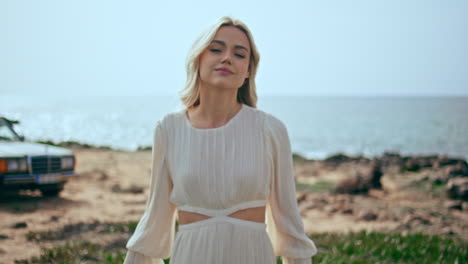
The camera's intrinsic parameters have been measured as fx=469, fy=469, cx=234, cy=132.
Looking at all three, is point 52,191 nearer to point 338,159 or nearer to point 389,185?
point 389,185

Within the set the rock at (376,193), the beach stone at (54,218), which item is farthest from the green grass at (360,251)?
the rock at (376,193)

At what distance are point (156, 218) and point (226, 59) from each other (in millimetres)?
989

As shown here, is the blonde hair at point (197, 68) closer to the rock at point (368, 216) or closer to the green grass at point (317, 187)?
the rock at point (368, 216)

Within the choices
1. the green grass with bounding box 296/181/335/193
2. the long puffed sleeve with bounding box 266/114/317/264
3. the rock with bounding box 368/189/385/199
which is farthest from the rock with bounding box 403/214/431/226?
the long puffed sleeve with bounding box 266/114/317/264

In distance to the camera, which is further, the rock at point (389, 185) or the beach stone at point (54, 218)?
the rock at point (389, 185)

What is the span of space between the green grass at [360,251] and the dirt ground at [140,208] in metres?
0.53

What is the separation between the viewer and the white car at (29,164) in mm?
8992

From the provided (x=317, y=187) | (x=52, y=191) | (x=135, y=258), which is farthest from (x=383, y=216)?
(x=135, y=258)

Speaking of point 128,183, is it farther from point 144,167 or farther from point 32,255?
point 32,255

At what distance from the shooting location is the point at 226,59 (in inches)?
98.8

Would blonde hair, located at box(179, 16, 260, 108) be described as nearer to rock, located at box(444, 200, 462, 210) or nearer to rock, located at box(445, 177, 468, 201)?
rock, located at box(444, 200, 462, 210)

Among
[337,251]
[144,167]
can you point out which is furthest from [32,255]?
[144,167]

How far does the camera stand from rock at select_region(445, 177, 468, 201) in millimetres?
12281

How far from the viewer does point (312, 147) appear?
143 feet
